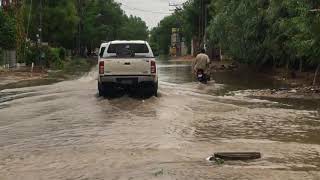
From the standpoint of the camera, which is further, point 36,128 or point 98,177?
point 36,128

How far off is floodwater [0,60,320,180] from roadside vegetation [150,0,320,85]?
14.3 ft

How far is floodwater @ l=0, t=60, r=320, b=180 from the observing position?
917 cm

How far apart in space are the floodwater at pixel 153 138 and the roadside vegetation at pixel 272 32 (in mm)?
4363

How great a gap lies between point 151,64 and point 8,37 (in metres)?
28.7

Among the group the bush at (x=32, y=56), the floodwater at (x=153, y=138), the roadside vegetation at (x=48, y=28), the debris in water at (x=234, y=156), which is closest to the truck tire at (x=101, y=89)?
the floodwater at (x=153, y=138)

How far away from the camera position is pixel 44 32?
66.9 metres

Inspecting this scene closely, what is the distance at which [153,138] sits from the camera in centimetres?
1227

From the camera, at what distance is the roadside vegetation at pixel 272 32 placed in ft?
76.3

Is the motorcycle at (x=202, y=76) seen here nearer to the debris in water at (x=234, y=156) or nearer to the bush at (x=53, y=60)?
the debris in water at (x=234, y=156)

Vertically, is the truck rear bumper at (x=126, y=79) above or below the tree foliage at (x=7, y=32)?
below

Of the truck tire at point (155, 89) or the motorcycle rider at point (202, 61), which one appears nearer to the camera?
the truck tire at point (155, 89)

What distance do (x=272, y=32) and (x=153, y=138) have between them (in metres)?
22.4

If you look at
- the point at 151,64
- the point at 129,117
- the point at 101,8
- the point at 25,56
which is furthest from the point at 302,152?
the point at 101,8

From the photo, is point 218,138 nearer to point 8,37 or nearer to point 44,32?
point 8,37
